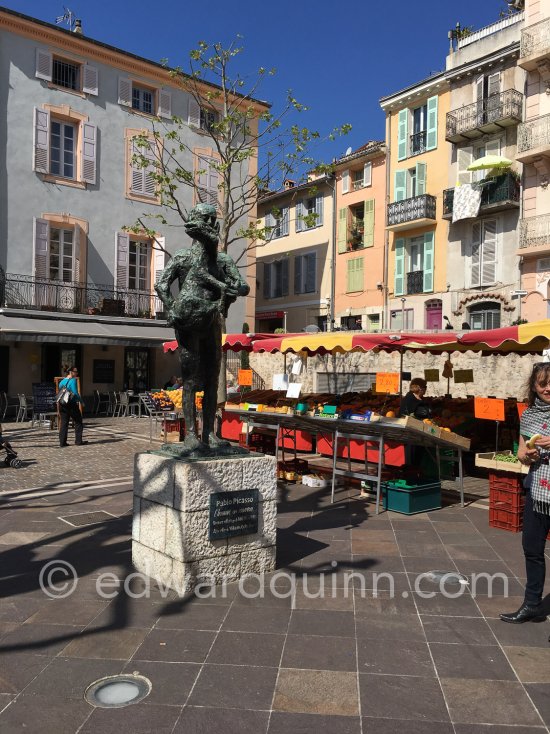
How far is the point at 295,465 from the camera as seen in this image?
9141 millimetres

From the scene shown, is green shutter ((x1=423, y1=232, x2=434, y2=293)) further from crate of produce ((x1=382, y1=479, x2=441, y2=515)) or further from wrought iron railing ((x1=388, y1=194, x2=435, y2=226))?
crate of produce ((x1=382, y1=479, x2=441, y2=515))

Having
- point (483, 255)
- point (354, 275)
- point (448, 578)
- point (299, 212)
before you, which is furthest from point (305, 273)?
point (448, 578)

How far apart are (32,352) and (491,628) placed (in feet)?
58.6

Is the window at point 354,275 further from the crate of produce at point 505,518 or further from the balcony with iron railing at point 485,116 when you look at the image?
the crate of produce at point 505,518

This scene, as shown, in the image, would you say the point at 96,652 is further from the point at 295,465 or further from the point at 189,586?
the point at 295,465

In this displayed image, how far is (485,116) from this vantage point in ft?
68.0

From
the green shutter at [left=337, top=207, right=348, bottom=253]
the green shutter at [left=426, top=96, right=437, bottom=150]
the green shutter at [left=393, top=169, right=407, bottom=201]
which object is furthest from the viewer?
the green shutter at [left=337, top=207, right=348, bottom=253]

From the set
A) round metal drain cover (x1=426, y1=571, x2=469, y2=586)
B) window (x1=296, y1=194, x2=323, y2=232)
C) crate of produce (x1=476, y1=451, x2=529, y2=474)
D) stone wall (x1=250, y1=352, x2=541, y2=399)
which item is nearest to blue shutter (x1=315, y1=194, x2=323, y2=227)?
window (x1=296, y1=194, x2=323, y2=232)

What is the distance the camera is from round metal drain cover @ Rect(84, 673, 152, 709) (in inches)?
120

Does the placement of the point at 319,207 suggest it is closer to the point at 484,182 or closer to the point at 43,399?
the point at 484,182

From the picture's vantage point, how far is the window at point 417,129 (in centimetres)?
2286

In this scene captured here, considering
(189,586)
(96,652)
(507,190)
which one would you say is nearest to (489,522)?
(189,586)

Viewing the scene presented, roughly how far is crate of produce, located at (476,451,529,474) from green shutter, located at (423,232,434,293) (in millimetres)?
16670

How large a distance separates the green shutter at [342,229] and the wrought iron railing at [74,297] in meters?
8.90
